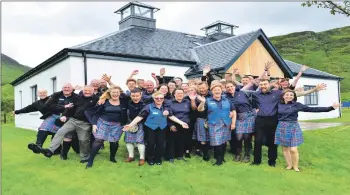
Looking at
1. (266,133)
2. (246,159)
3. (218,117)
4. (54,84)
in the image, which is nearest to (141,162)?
(218,117)

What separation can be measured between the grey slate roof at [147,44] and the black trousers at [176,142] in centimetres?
815

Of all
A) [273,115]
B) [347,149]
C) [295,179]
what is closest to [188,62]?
[347,149]

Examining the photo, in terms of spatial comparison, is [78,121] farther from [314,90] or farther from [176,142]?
[314,90]

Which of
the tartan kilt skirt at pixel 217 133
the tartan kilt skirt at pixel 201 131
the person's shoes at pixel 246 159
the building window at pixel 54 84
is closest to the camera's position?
the tartan kilt skirt at pixel 217 133

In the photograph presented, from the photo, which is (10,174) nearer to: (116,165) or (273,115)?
(116,165)

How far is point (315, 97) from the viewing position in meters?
23.5

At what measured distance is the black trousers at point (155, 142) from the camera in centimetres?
690

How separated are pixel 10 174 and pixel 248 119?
5.19m

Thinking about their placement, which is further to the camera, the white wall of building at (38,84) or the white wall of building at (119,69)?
the white wall of building at (38,84)

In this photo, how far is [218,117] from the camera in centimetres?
713

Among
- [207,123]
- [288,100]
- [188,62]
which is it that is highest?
[188,62]

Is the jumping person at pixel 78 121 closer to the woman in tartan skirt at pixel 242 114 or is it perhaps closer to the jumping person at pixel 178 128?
the jumping person at pixel 178 128

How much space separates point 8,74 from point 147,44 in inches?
2912

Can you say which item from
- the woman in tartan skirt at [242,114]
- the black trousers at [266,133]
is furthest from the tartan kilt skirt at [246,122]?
the black trousers at [266,133]
